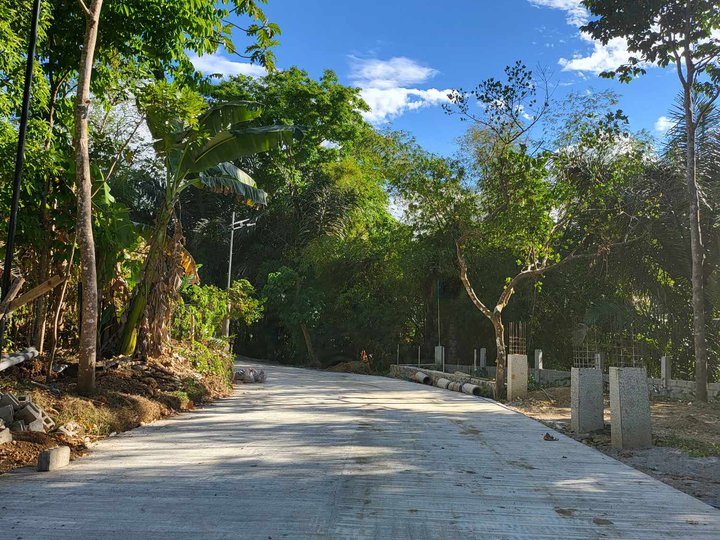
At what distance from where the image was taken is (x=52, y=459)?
5648mm

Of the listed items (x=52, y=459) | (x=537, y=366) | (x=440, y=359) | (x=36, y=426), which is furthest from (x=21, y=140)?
(x=440, y=359)

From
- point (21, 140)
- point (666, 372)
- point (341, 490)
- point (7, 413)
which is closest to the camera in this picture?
point (341, 490)

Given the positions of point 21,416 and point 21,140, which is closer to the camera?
point 21,416

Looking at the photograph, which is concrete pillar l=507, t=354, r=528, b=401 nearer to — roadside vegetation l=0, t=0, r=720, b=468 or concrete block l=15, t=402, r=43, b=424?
roadside vegetation l=0, t=0, r=720, b=468

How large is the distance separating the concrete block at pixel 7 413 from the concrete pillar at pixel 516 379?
11.5 meters

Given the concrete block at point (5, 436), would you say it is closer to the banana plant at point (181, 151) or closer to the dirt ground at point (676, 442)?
the banana plant at point (181, 151)

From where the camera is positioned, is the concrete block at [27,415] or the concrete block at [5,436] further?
the concrete block at [27,415]

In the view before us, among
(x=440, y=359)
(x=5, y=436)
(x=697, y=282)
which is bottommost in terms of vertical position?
(x=5, y=436)

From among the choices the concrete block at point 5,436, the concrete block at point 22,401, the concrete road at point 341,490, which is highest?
the concrete block at point 22,401

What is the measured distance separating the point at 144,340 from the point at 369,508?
8.25 m

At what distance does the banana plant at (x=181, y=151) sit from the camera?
1124 centimetres

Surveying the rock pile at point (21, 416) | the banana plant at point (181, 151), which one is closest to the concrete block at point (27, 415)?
the rock pile at point (21, 416)

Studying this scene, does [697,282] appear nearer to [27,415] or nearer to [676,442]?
[676,442]

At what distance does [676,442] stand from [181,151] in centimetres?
1069
